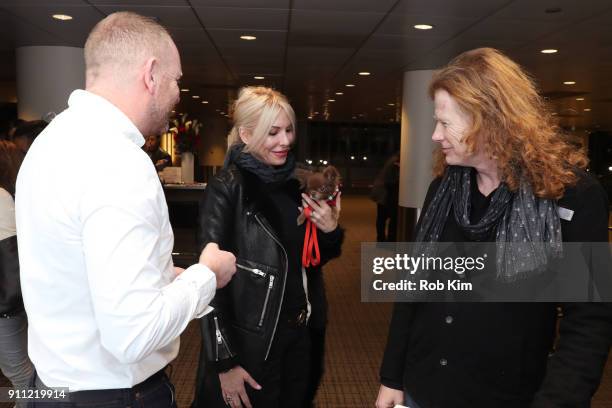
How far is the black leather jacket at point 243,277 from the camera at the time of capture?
81.7 inches

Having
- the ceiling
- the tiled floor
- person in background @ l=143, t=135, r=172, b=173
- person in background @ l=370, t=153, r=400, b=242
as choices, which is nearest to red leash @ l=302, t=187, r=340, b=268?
the tiled floor

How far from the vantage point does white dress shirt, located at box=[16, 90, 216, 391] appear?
1136 millimetres

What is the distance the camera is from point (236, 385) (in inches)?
82.7

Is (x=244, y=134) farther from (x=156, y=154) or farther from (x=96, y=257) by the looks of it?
(x=156, y=154)

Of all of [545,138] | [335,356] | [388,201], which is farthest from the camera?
[388,201]

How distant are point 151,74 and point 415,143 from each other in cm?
734

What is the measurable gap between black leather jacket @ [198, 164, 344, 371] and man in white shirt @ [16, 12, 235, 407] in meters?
0.61

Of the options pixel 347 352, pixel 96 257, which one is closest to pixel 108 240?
pixel 96 257

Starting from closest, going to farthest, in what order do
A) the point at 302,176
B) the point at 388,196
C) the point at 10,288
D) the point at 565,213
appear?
the point at 565,213, the point at 302,176, the point at 10,288, the point at 388,196

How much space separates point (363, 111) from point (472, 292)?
1618 cm

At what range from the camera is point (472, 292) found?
1.55 meters

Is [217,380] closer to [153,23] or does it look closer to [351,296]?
[153,23]

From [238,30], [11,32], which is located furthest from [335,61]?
[11,32]

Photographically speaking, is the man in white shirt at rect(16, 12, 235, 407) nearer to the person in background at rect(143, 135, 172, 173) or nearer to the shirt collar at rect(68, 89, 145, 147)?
the shirt collar at rect(68, 89, 145, 147)
